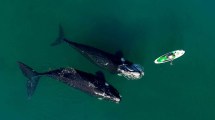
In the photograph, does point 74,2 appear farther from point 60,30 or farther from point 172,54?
point 172,54

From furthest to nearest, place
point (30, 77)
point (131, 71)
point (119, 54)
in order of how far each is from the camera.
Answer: point (119, 54)
point (30, 77)
point (131, 71)

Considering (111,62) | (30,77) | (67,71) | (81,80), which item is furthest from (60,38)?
(111,62)

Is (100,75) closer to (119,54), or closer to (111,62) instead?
(111,62)

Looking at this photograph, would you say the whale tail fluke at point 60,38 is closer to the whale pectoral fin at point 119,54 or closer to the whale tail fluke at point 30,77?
the whale tail fluke at point 30,77

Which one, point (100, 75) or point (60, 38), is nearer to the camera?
point (100, 75)

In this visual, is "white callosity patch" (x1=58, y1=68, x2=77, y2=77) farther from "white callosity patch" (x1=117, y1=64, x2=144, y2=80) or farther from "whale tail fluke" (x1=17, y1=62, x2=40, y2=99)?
"white callosity patch" (x1=117, y1=64, x2=144, y2=80)

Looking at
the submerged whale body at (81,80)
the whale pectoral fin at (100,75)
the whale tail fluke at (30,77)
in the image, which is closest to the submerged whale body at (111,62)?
the whale pectoral fin at (100,75)

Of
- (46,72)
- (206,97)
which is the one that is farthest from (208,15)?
(46,72)
